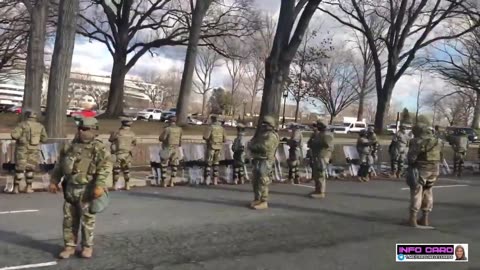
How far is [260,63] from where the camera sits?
6669 cm

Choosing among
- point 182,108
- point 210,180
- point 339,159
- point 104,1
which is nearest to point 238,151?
point 210,180

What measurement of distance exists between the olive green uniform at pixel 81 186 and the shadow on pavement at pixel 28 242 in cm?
46

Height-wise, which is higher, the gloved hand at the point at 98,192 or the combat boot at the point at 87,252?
the gloved hand at the point at 98,192

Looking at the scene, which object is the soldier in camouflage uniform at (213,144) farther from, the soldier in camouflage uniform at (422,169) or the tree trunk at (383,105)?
the tree trunk at (383,105)

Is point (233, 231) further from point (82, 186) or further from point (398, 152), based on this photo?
point (398, 152)

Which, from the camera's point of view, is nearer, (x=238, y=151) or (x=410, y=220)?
(x=410, y=220)

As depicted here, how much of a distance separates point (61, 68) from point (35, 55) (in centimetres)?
412

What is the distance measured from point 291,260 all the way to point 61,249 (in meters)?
3.05

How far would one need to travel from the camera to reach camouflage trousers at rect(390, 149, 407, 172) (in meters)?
19.8

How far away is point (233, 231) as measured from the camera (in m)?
8.81

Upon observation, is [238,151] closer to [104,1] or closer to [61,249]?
[61,249]

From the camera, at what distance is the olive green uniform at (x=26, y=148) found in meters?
12.1

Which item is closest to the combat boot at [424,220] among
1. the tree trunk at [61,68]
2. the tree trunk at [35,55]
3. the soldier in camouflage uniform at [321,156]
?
the soldier in camouflage uniform at [321,156]

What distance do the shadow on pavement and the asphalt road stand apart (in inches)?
0.5
